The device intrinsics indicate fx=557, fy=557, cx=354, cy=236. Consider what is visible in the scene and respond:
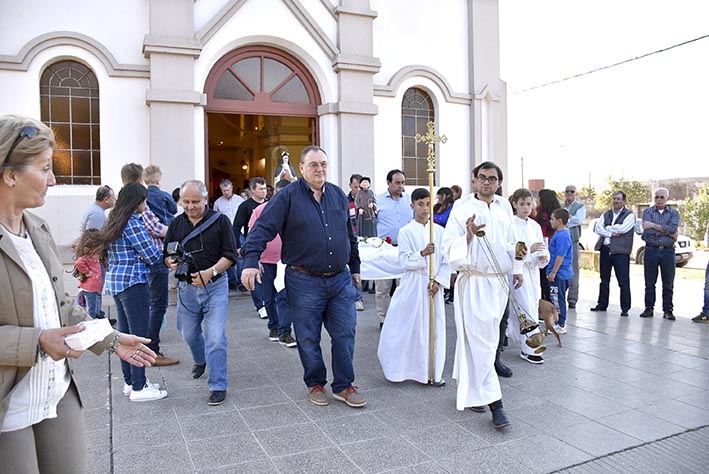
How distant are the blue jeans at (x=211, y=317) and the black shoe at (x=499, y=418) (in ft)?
7.54

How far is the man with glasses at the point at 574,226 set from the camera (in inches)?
379

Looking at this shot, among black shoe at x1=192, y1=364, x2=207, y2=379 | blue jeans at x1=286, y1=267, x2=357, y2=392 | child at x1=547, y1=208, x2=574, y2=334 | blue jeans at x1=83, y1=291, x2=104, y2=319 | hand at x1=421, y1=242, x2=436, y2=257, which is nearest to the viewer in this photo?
blue jeans at x1=286, y1=267, x2=357, y2=392

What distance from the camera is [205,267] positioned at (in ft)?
16.2

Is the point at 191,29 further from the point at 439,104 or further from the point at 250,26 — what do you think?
the point at 439,104

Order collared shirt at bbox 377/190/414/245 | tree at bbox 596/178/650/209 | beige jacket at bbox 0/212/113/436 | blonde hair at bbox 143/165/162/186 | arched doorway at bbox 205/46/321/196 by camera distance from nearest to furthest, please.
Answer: beige jacket at bbox 0/212/113/436
blonde hair at bbox 143/165/162/186
collared shirt at bbox 377/190/414/245
arched doorway at bbox 205/46/321/196
tree at bbox 596/178/650/209

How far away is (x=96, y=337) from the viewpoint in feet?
6.84

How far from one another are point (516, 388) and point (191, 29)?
28.2 feet

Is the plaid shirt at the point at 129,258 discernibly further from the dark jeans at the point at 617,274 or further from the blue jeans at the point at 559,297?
the dark jeans at the point at 617,274

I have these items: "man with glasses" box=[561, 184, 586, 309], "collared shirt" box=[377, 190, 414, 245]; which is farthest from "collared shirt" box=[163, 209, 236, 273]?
"man with glasses" box=[561, 184, 586, 309]

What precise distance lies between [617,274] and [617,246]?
0.46 meters

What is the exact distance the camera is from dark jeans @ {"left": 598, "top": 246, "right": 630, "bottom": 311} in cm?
900

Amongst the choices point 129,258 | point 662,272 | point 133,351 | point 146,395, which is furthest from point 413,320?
point 662,272

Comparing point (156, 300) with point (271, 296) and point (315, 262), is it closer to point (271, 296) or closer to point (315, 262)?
point (271, 296)

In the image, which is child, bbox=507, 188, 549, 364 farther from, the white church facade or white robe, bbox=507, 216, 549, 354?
the white church facade
